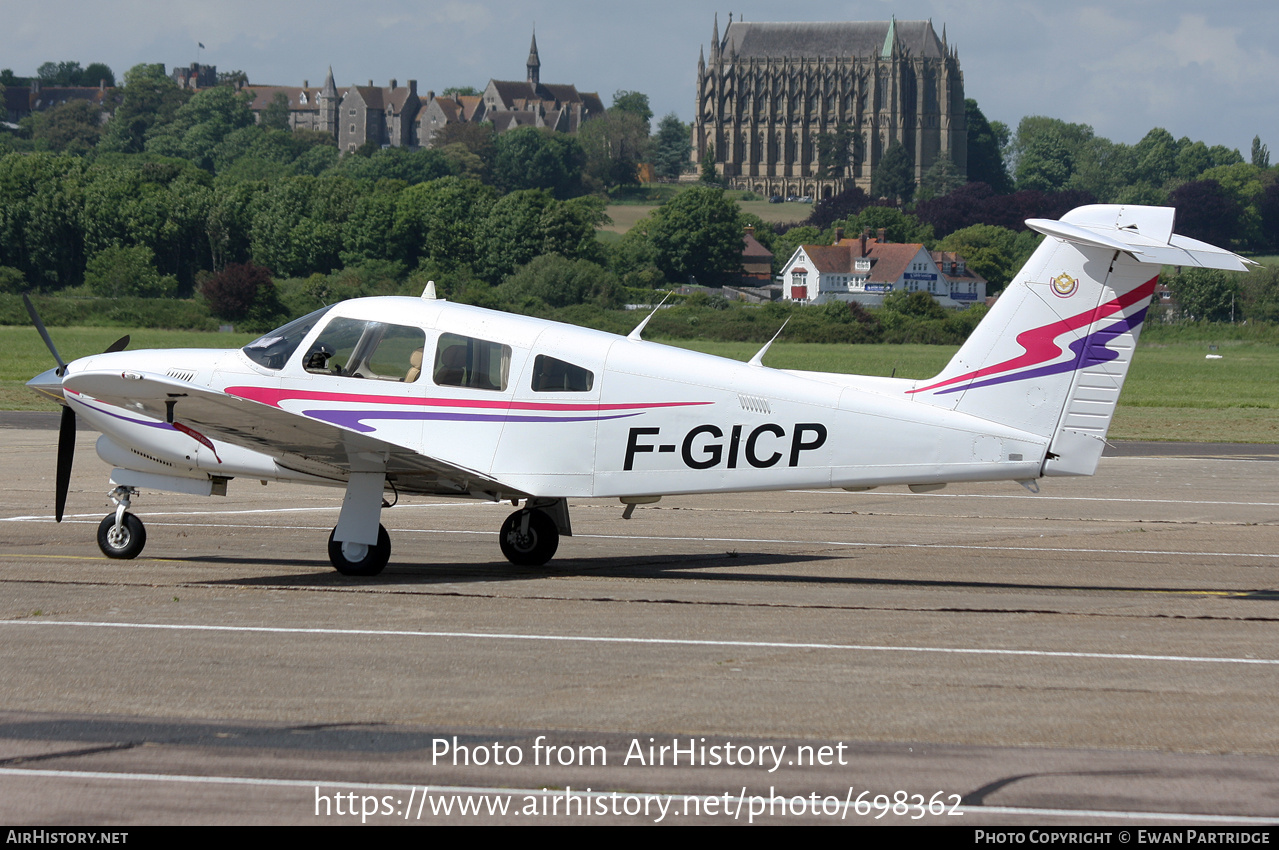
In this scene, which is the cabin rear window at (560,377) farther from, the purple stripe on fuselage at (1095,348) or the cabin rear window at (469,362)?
the purple stripe on fuselage at (1095,348)

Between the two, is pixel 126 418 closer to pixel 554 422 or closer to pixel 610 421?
pixel 554 422

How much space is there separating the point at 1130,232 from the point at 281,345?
754cm

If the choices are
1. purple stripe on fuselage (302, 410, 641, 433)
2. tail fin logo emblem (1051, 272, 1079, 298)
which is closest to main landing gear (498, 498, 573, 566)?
purple stripe on fuselage (302, 410, 641, 433)

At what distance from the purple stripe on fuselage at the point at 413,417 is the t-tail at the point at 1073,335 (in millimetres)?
3242

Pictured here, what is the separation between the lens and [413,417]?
39.5ft

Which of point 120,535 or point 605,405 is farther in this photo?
point 120,535

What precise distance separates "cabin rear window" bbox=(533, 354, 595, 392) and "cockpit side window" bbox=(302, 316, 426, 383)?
1.10 metres

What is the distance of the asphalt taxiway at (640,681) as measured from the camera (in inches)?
245

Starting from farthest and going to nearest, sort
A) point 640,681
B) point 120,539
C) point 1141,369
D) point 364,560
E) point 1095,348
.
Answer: point 1141,369, point 120,539, point 364,560, point 1095,348, point 640,681

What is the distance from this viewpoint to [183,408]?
10953mm

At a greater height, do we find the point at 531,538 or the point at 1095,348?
the point at 1095,348

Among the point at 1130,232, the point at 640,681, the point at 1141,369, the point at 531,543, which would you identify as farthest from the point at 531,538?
the point at 1141,369

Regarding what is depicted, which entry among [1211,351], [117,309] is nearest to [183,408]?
[117,309]

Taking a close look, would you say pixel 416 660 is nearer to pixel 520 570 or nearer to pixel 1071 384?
pixel 520 570
